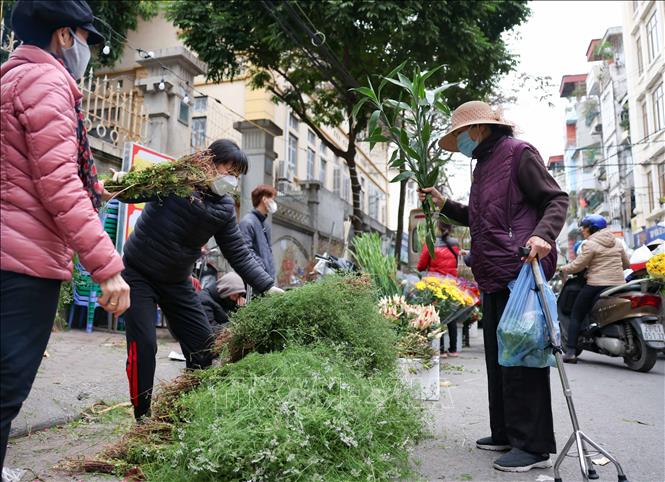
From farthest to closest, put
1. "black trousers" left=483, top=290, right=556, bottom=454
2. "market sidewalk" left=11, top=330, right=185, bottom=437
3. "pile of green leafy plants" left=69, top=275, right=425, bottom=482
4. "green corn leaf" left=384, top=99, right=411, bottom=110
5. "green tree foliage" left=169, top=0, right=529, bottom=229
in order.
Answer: "green tree foliage" left=169, top=0, right=529, bottom=229 → "market sidewalk" left=11, top=330, right=185, bottom=437 → "green corn leaf" left=384, top=99, right=411, bottom=110 → "black trousers" left=483, top=290, right=556, bottom=454 → "pile of green leafy plants" left=69, top=275, right=425, bottom=482

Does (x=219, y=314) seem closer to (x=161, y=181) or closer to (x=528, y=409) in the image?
(x=161, y=181)

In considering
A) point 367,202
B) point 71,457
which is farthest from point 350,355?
point 367,202

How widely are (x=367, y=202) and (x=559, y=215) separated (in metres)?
31.0

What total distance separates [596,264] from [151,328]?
565 cm

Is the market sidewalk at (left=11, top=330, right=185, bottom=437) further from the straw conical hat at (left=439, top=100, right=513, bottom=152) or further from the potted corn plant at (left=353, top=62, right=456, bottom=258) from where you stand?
the straw conical hat at (left=439, top=100, right=513, bottom=152)

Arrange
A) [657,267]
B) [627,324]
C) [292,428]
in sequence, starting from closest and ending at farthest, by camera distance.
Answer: [292,428]
[657,267]
[627,324]

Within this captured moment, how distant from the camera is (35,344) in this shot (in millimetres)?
1822

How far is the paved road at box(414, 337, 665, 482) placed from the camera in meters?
2.76

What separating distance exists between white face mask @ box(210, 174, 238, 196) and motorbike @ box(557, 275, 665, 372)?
515cm

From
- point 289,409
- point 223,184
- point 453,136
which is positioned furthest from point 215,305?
point 289,409

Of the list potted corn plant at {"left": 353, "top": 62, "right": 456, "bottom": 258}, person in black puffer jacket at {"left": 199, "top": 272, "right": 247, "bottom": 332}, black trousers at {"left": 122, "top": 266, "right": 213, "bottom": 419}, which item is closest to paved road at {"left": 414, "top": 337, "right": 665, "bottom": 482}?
potted corn plant at {"left": 353, "top": 62, "right": 456, "bottom": 258}

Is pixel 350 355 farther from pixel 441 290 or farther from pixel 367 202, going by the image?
pixel 367 202

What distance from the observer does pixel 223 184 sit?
123 inches

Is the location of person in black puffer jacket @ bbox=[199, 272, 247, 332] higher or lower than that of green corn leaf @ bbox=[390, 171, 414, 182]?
lower
